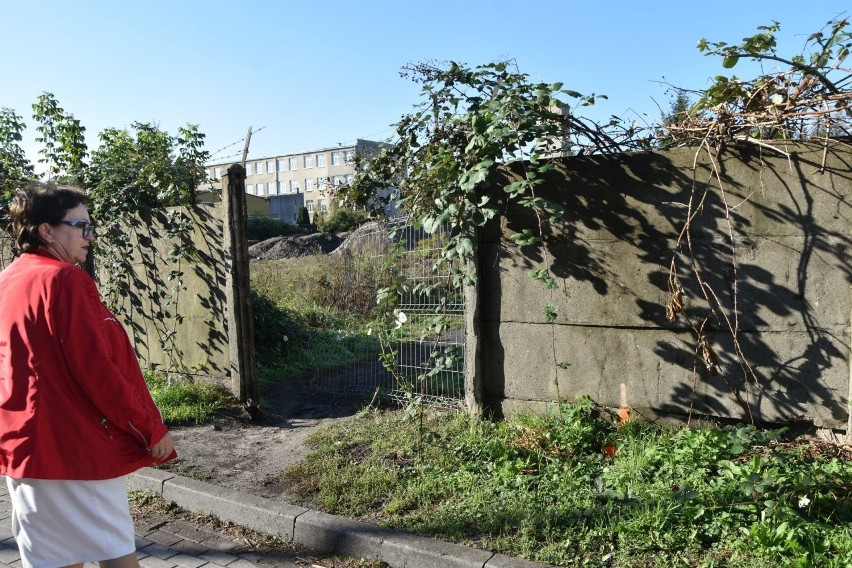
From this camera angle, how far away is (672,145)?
15.8 feet

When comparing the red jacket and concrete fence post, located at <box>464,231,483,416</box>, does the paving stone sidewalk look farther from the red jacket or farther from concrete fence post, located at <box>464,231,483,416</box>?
concrete fence post, located at <box>464,231,483,416</box>

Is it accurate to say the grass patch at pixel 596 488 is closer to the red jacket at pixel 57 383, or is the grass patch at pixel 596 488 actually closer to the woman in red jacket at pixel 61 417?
the woman in red jacket at pixel 61 417

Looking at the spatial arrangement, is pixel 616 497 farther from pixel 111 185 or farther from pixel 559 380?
pixel 111 185

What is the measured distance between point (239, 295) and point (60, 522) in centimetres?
401

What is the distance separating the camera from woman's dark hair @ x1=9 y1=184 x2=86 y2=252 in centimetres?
279

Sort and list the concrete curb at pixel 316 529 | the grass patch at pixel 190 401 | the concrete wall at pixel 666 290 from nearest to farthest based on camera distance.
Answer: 1. the concrete curb at pixel 316 529
2. the concrete wall at pixel 666 290
3. the grass patch at pixel 190 401

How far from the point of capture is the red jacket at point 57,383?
2574 millimetres

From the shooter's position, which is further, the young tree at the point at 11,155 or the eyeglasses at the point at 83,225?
the young tree at the point at 11,155

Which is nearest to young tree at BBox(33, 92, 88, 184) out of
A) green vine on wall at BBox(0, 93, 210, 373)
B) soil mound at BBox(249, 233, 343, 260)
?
green vine on wall at BBox(0, 93, 210, 373)

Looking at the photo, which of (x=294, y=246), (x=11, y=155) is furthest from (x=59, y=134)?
(x=294, y=246)

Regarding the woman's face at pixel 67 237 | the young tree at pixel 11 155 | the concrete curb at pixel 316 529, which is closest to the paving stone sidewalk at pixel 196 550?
the concrete curb at pixel 316 529

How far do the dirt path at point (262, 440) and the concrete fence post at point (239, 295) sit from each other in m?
0.28

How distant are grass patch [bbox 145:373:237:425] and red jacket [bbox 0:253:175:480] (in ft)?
12.4

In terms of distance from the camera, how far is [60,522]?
2.61m
